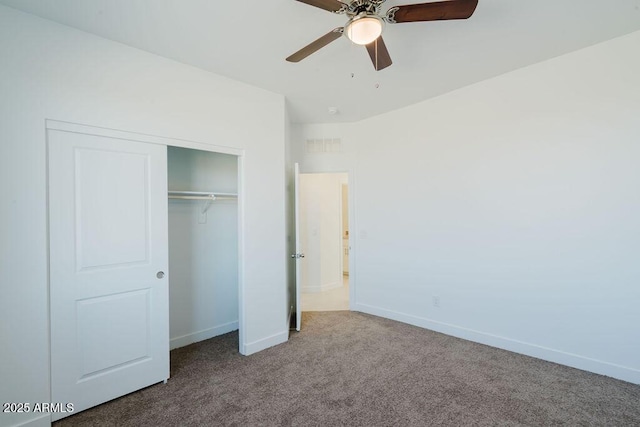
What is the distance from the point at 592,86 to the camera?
2537mm

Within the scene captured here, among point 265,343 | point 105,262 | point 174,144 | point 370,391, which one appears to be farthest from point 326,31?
point 265,343

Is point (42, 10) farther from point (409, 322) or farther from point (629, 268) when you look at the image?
point (629, 268)

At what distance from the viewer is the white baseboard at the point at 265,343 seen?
9.64ft

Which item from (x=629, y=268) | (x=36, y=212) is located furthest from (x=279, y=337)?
(x=629, y=268)

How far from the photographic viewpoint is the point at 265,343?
3.08 meters

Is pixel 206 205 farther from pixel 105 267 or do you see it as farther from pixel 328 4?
pixel 328 4

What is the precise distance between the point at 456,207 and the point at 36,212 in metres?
3.78

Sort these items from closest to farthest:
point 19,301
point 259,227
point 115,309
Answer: point 19,301
point 115,309
point 259,227

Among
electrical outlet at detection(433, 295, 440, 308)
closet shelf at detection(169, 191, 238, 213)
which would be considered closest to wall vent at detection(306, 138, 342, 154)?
closet shelf at detection(169, 191, 238, 213)

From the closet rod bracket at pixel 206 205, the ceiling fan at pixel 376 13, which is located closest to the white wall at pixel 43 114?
the closet rod bracket at pixel 206 205

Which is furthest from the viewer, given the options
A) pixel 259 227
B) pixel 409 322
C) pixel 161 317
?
pixel 409 322

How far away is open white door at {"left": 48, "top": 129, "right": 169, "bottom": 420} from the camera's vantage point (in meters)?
2.01

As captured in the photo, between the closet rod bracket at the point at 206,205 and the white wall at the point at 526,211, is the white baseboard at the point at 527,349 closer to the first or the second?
the white wall at the point at 526,211

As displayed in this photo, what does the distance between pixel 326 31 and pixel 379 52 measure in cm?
51
